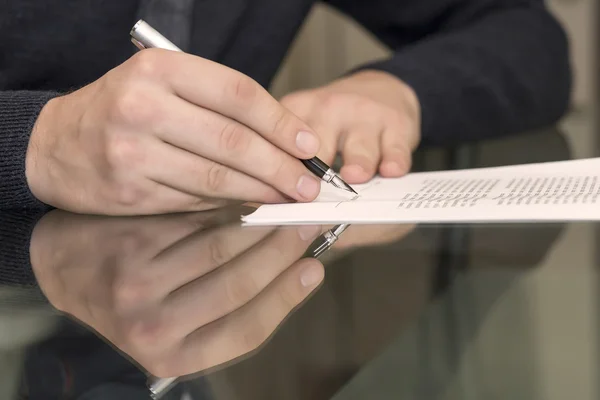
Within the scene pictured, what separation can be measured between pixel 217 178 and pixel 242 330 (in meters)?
0.25

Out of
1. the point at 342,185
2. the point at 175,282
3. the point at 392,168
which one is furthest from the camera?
the point at 392,168

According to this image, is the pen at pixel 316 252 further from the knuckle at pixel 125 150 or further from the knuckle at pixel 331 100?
the knuckle at pixel 331 100

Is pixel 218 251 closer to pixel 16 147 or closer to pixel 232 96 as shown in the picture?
pixel 232 96

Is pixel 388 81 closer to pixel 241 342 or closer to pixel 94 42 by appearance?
pixel 94 42

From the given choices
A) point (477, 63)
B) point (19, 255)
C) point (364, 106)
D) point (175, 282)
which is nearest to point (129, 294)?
point (175, 282)

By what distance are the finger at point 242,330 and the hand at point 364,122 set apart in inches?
11.7

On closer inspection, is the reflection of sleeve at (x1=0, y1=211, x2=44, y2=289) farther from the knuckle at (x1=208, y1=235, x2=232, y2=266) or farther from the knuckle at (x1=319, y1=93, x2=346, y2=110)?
the knuckle at (x1=319, y1=93, x2=346, y2=110)

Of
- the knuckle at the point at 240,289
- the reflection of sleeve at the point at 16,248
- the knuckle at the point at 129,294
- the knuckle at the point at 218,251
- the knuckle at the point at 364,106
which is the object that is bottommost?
the reflection of sleeve at the point at 16,248

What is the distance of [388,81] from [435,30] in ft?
1.33

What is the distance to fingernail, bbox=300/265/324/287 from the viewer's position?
14.3 inches

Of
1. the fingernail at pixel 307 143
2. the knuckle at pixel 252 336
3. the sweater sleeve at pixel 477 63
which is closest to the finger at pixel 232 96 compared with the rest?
the fingernail at pixel 307 143

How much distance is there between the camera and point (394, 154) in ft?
2.33

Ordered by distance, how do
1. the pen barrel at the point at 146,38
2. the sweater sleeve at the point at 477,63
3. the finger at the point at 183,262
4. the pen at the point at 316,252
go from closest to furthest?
the pen at the point at 316,252, the finger at the point at 183,262, the pen barrel at the point at 146,38, the sweater sleeve at the point at 477,63

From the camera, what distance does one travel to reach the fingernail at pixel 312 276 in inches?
14.3
